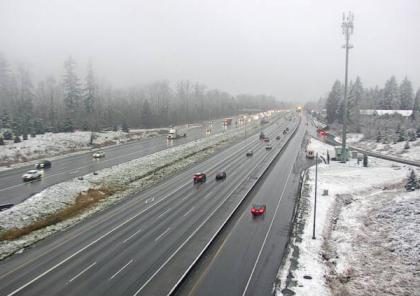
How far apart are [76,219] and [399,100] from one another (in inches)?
5737

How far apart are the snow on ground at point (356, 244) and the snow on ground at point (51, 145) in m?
51.9

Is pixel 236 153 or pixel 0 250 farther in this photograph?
pixel 236 153

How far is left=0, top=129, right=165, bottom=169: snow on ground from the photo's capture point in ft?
209

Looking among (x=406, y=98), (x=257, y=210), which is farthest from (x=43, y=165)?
(x=406, y=98)

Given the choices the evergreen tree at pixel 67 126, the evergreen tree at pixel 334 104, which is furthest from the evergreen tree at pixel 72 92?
the evergreen tree at pixel 334 104

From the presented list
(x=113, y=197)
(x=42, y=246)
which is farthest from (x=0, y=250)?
(x=113, y=197)

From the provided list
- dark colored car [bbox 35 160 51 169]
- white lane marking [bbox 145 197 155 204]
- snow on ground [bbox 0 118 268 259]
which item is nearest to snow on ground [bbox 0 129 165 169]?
dark colored car [bbox 35 160 51 169]

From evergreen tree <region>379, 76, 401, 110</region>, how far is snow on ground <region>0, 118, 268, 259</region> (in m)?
101

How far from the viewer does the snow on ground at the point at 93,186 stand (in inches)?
1192

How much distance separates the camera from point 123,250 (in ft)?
85.6

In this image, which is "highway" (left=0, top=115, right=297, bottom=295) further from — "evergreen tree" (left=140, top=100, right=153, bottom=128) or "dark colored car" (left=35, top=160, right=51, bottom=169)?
"evergreen tree" (left=140, top=100, right=153, bottom=128)

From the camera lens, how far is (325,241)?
2975cm

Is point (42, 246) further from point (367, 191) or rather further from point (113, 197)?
point (367, 191)

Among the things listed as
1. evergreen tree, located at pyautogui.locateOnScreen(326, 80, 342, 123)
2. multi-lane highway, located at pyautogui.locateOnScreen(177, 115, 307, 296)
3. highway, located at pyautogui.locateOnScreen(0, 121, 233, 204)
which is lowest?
multi-lane highway, located at pyautogui.locateOnScreen(177, 115, 307, 296)
